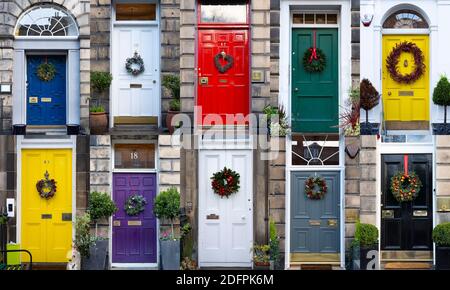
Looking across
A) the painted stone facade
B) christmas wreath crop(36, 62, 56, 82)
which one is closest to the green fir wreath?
the painted stone facade

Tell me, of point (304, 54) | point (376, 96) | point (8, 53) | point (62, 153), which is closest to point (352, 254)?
point (376, 96)

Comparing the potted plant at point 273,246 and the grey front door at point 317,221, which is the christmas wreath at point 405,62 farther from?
the potted plant at point 273,246

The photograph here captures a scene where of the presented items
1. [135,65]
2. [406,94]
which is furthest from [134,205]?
[406,94]

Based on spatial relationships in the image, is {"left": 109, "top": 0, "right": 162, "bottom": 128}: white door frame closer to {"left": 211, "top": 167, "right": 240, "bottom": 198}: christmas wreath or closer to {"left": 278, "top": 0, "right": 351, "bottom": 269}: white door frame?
{"left": 211, "top": 167, "right": 240, "bottom": 198}: christmas wreath

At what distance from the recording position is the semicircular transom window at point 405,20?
19.4 ft

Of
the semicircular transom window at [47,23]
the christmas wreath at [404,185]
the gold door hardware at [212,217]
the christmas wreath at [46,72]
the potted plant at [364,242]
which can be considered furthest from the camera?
the semicircular transom window at [47,23]

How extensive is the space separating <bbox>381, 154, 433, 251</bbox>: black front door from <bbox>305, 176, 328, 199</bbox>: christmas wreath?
555 mm

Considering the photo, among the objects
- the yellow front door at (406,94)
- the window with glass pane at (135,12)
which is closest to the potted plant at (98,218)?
the window with glass pane at (135,12)

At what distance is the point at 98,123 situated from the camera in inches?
217

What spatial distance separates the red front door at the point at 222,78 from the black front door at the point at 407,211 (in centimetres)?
152

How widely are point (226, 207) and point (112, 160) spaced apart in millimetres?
1259

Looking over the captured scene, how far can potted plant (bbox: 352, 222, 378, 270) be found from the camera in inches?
212

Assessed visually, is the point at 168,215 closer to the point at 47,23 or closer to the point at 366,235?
the point at 366,235

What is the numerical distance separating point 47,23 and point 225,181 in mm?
2649
